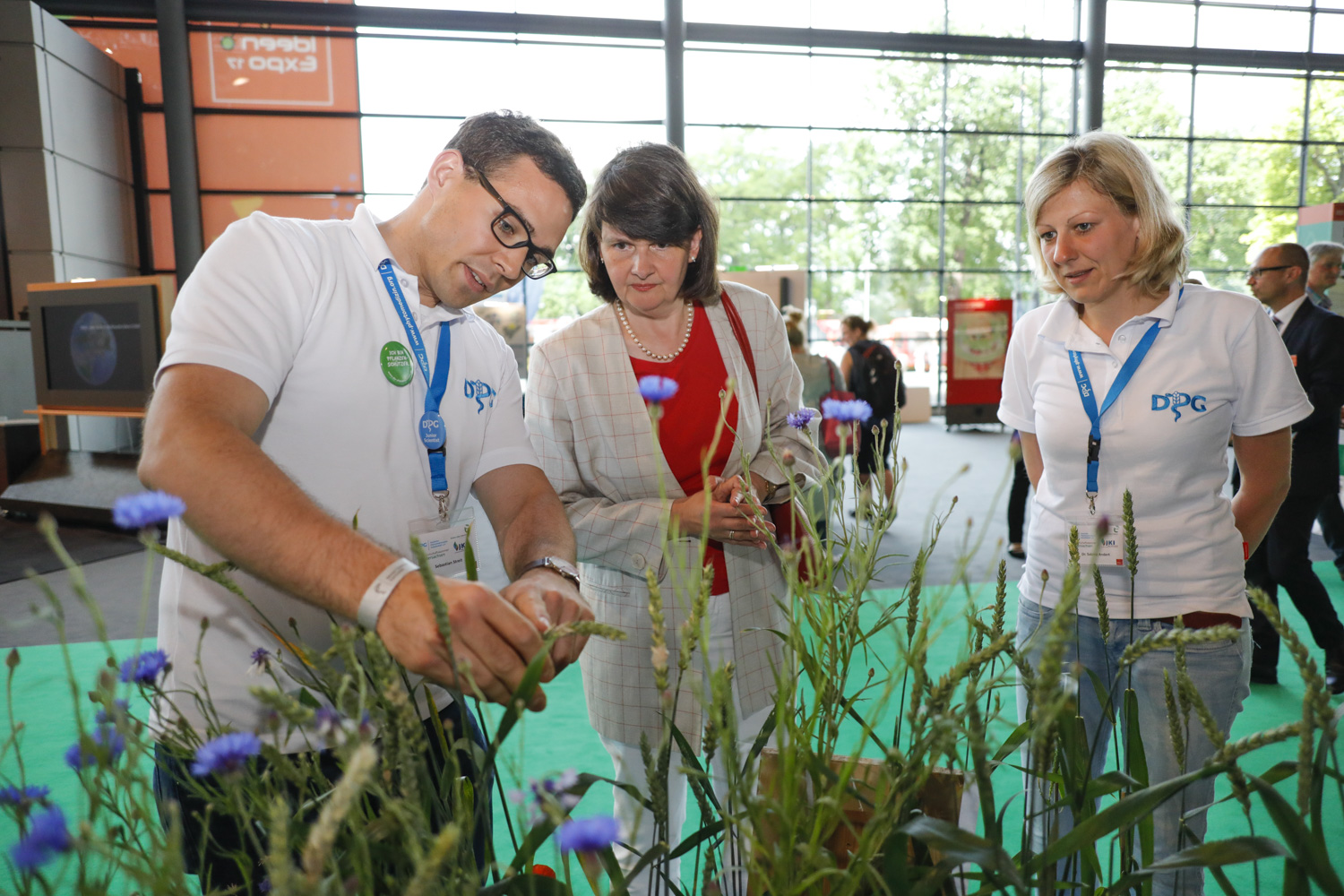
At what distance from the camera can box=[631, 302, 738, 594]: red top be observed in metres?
1.72

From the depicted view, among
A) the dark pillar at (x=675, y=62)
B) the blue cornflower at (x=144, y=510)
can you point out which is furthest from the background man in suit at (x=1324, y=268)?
the dark pillar at (x=675, y=62)

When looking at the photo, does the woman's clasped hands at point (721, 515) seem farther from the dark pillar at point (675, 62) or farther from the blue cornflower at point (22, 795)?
the dark pillar at point (675, 62)


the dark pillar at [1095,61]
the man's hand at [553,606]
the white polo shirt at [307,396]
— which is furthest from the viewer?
the dark pillar at [1095,61]

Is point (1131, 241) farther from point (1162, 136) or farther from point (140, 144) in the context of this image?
point (1162, 136)

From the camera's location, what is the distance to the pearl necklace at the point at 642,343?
1762mm

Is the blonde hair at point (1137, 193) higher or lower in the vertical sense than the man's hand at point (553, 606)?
higher

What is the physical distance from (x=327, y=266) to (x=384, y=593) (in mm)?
685

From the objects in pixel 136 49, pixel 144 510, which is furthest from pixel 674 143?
pixel 136 49

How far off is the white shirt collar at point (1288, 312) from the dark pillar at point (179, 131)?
34.6 feet

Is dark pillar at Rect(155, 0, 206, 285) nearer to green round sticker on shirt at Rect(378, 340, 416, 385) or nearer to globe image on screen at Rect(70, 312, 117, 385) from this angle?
globe image on screen at Rect(70, 312, 117, 385)

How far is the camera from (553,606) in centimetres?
90

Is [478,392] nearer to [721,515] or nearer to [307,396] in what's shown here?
[307,396]

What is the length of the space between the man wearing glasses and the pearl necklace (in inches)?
14.5

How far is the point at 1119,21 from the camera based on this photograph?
1270 centimetres
